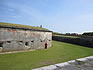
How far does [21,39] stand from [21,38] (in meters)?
0.09

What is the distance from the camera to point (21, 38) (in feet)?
19.9

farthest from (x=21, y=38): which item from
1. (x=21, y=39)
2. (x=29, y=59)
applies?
(x=29, y=59)

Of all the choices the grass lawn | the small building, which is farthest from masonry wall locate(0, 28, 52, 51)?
the grass lawn

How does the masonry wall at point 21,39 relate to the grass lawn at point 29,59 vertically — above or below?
above

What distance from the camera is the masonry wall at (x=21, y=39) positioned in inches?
204

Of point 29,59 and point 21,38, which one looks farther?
point 21,38

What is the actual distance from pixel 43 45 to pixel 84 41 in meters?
7.78

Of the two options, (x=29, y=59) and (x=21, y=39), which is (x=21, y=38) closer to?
(x=21, y=39)

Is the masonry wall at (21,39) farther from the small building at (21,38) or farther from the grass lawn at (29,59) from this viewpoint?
the grass lawn at (29,59)

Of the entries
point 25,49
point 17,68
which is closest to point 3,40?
point 25,49

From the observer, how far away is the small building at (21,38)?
5178mm

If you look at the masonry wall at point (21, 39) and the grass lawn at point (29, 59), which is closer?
the grass lawn at point (29, 59)

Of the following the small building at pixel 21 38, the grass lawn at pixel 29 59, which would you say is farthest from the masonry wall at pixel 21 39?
the grass lawn at pixel 29 59

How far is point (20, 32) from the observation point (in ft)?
19.6
